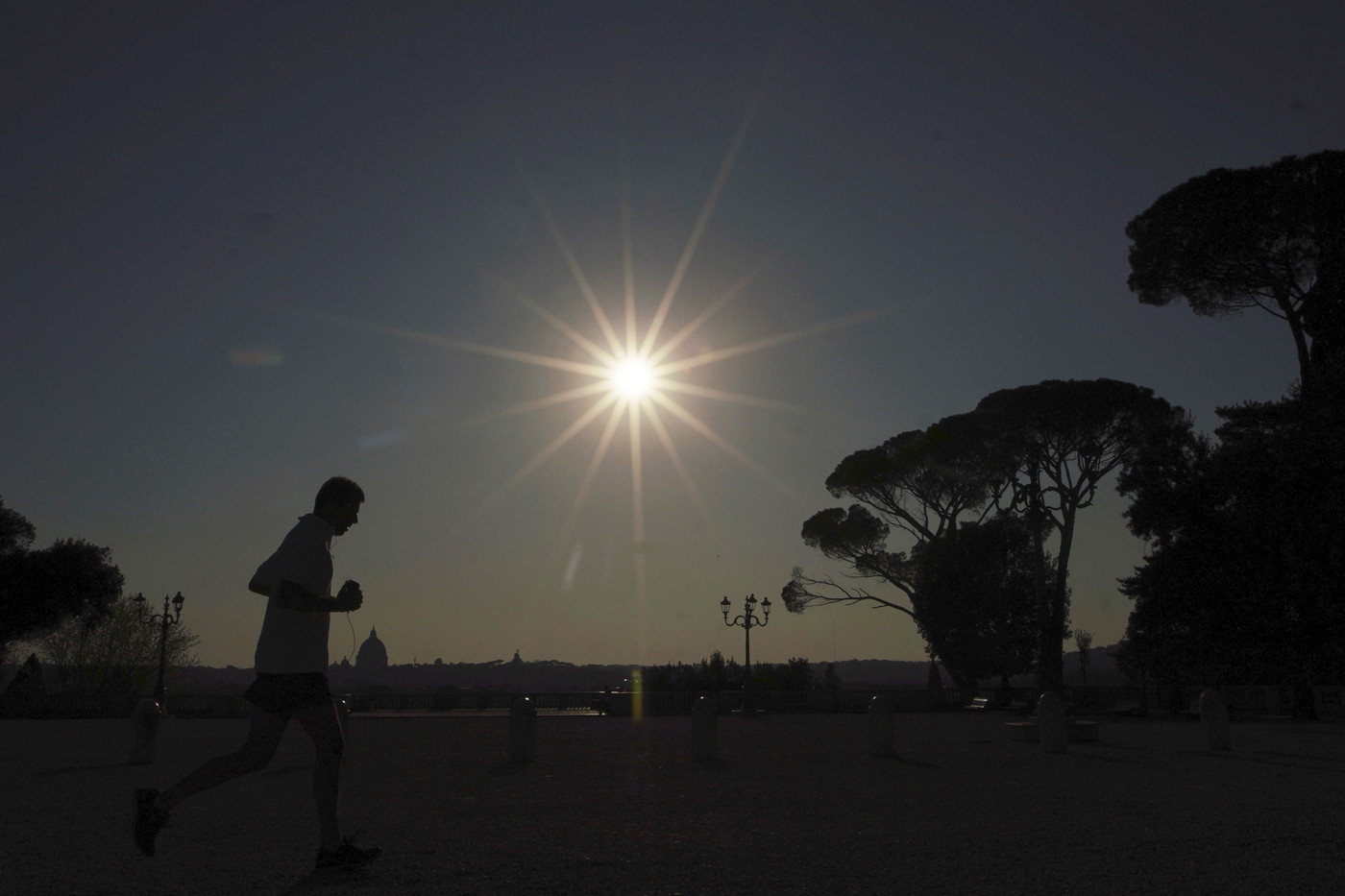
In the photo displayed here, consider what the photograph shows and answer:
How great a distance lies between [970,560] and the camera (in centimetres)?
3641

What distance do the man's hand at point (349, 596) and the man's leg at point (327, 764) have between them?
510 millimetres

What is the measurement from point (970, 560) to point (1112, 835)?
104ft

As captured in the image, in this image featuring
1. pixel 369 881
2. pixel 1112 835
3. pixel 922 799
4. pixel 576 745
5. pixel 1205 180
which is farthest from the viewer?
pixel 1205 180

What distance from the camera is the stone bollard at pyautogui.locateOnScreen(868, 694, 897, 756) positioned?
41.6 feet

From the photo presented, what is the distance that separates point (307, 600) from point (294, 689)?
40 centimetres

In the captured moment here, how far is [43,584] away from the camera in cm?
3391

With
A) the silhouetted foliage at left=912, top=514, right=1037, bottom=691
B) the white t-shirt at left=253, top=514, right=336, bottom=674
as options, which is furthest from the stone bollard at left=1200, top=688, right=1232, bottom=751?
the silhouetted foliage at left=912, top=514, right=1037, bottom=691

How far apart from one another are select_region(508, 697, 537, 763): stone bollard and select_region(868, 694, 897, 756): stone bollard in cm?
439

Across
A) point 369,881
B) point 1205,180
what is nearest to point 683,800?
point 369,881

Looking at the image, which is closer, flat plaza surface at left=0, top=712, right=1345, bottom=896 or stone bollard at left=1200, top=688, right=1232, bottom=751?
flat plaza surface at left=0, top=712, right=1345, bottom=896

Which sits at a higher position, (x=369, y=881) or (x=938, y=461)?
(x=938, y=461)

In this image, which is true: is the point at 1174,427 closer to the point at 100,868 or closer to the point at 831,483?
the point at 831,483

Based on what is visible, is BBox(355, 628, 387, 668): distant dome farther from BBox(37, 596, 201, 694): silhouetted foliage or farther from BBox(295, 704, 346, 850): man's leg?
BBox(295, 704, 346, 850): man's leg

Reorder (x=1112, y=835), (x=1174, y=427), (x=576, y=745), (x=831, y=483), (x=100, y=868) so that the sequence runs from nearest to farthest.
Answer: (x=100, y=868) → (x=1112, y=835) → (x=576, y=745) → (x=1174, y=427) → (x=831, y=483)
